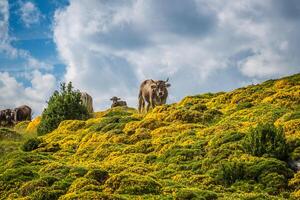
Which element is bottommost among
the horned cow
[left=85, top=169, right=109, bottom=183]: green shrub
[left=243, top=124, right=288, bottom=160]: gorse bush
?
[left=85, top=169, right=109, bottom=183]: green shrub

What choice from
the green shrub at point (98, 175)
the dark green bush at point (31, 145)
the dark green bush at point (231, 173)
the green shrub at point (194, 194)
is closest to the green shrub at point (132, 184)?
the green shrub at point (98, 175)

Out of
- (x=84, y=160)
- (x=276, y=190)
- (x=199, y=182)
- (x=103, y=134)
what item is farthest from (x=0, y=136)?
(x=276, y=190)

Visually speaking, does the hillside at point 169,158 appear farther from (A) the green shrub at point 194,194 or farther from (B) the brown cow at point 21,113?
(B) the brown cow at point 21,113


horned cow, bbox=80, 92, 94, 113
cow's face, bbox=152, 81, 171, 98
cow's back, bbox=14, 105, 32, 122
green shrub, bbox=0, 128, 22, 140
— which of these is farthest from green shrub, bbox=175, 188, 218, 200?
cow's back, bbox=14, 105, 32, 122

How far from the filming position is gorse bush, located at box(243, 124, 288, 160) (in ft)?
64.4

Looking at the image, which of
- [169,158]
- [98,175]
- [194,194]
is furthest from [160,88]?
[194,194]

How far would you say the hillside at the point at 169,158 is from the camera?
1755cm

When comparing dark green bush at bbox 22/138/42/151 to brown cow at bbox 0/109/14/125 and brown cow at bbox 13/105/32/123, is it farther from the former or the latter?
brown cow at bbox 13/105/32/123

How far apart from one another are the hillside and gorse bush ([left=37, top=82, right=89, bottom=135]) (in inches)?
251

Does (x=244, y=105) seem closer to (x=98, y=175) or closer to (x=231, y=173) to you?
(x=231, y=173)

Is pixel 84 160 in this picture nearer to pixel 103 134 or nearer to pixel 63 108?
pixel 103 134

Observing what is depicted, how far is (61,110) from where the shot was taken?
43.0 m

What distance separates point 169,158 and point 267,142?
4.91 m

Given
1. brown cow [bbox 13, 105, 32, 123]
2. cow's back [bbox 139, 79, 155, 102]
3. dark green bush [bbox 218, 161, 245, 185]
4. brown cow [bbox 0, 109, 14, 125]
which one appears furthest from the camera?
brown cow [bbox 13, 105, 32, 123]
